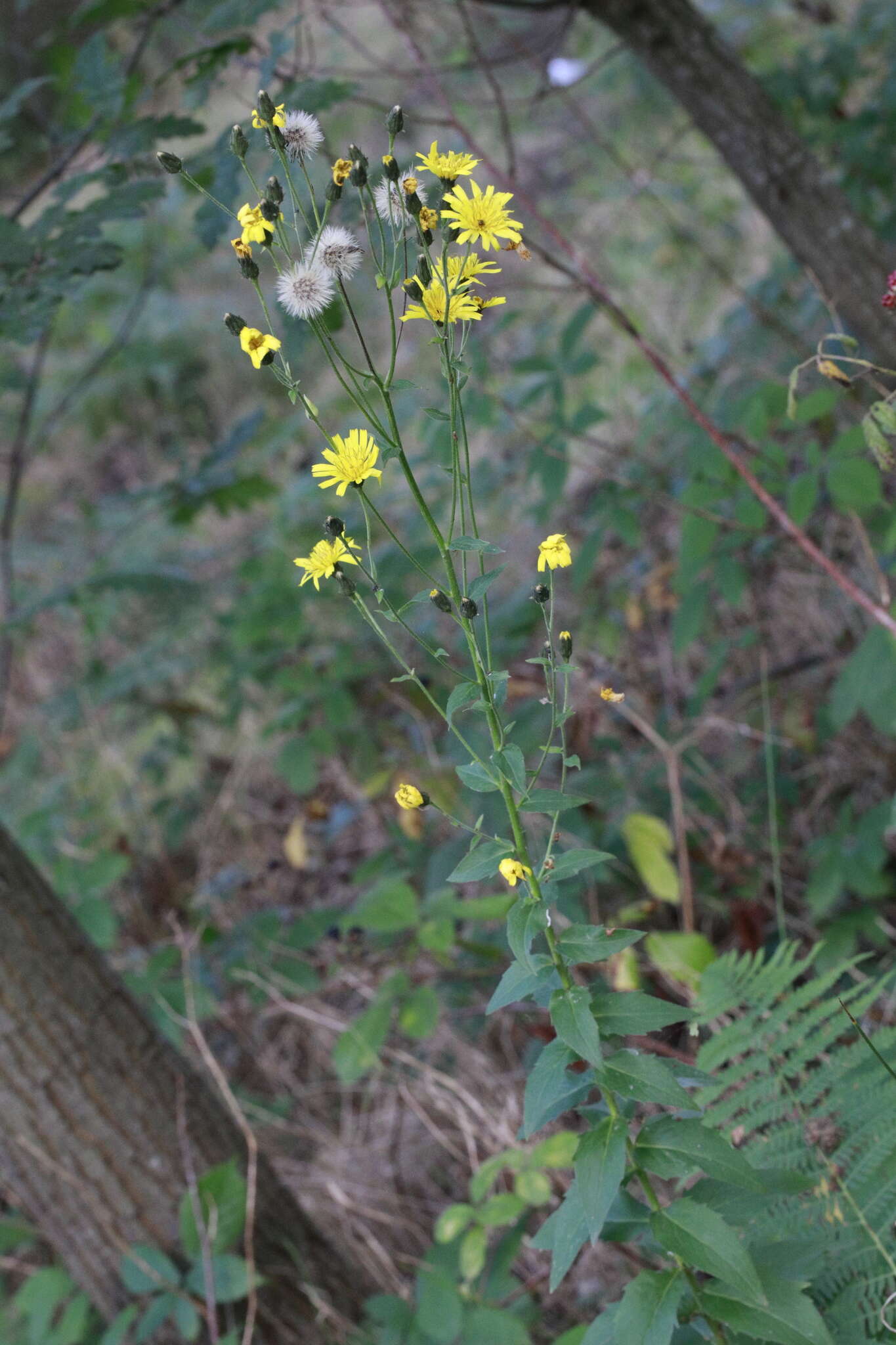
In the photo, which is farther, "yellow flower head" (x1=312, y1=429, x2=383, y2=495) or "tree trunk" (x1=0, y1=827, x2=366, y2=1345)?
"tree trunk" (x1=0, y1=827, x2=366, y2=1345)

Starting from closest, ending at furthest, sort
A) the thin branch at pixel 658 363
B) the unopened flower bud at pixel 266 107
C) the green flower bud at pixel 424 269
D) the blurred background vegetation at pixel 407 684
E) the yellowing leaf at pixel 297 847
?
the unopened flower bud at pixel 266 107 → the green flower bud at pixel 424 269 → the thin branch at pixel 658 363 → the blurred background vegetation at pixel 407 684 → the yellowing leaf at pixel 297 847

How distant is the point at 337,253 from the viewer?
1060 millimetres

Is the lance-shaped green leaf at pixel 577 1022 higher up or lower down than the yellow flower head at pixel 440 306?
lower down

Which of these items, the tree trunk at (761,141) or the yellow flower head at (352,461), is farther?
the tree trunk at (761,141)

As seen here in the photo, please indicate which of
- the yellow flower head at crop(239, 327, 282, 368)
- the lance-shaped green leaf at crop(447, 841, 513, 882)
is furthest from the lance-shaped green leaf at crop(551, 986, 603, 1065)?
the yellow flower head at crop(239, 327, 282, 368)

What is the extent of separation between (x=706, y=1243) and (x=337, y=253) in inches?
39.0

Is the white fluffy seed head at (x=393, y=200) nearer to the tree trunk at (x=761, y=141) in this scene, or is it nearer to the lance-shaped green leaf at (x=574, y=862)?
the lance-shaped green leaf at (x=574, y=862)

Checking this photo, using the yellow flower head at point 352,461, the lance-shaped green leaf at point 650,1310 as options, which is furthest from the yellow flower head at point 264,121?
the lance-shaped green leaf at point 650,1310

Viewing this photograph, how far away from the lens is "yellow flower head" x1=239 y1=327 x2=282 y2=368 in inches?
38.3

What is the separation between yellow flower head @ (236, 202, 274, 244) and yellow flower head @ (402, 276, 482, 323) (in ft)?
0.50

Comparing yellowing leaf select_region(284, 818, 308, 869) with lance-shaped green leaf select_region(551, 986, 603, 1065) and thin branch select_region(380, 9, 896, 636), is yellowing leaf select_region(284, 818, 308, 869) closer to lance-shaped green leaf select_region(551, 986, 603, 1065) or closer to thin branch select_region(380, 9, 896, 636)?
thin branch select_region(380, 9, 896, 636)

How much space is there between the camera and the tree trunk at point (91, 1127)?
76.1 inches

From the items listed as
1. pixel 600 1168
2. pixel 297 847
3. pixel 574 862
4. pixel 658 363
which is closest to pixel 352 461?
pixel 574 862

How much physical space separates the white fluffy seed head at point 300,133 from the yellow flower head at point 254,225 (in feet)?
0.40
